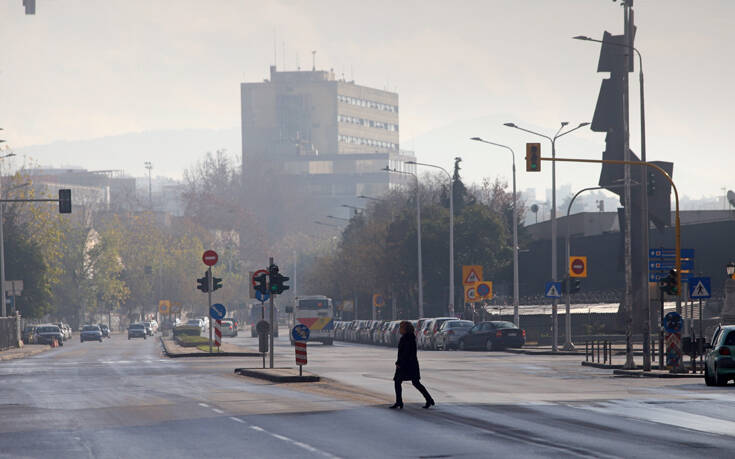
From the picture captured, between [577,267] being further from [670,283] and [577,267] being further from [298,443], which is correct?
[298,443]

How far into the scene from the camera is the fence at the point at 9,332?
218 ft

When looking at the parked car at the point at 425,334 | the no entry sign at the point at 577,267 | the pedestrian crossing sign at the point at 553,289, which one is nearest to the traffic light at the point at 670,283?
the pedestrian crossing sign at the point at 553,289

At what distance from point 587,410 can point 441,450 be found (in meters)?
7.63

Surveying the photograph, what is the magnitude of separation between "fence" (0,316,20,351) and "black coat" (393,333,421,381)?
4637cm

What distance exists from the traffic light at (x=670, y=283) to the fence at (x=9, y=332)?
3949 cm

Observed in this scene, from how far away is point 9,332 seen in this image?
6950 centimetres

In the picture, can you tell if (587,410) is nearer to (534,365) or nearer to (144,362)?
(534,365)

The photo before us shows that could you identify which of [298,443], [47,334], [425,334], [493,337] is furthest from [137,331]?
[298,443]

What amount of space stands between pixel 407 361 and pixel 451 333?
37.7 metres

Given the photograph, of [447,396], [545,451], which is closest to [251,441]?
[545,451]

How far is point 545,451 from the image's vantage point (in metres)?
16.3

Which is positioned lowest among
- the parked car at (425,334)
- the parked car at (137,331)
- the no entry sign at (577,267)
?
the parked car at (137,331)

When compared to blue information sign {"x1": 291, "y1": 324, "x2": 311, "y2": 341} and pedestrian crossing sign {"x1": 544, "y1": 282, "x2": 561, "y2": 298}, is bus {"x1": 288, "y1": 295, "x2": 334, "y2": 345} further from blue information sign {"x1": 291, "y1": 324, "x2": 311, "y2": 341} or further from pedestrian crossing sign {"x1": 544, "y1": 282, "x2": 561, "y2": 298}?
blue information sign {"x1": 291, "y1": 324, "x2": 311, "y2": 341}

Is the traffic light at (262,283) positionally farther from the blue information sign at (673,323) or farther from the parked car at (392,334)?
the parked car at (392,334)
